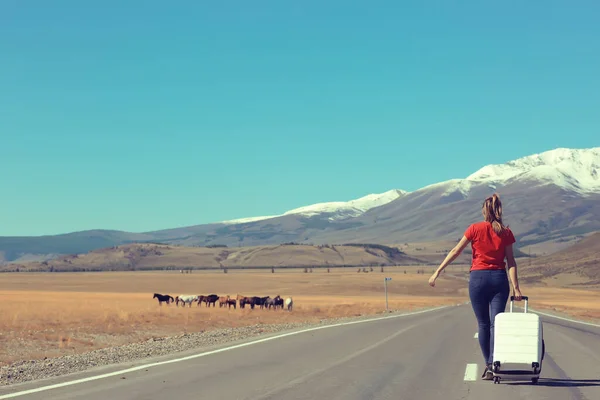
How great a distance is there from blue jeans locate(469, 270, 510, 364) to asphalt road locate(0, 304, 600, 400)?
0.97m

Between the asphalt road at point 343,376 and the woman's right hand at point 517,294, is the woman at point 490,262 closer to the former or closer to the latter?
the woman's right hand at point 517,294

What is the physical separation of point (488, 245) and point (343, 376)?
10.7ft

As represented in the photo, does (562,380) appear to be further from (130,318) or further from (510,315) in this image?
(130,318)

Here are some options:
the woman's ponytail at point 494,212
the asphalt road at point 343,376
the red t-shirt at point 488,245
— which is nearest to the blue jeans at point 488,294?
the red t-shirt at point 488,245

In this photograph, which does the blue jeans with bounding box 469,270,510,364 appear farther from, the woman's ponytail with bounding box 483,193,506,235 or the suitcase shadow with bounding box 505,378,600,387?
the suitcase shadow with bounding box 505,378,600,387

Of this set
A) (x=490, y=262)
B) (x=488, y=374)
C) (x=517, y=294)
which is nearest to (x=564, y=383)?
(x=488, y=374)

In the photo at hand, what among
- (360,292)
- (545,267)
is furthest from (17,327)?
(545,267)

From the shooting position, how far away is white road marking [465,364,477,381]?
12922 millimetres

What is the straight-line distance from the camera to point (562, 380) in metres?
12.8

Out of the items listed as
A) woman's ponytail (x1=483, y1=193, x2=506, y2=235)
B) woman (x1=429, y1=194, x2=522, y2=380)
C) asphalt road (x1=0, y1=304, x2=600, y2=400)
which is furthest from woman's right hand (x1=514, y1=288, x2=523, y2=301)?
asphalt road (x1=0, y1=304, x2=600, y2=400)

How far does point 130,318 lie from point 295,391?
2603 cm

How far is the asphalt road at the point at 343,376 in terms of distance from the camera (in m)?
11.3

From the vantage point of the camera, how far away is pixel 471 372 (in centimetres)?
1367

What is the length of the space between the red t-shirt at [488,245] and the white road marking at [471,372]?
201 cm
